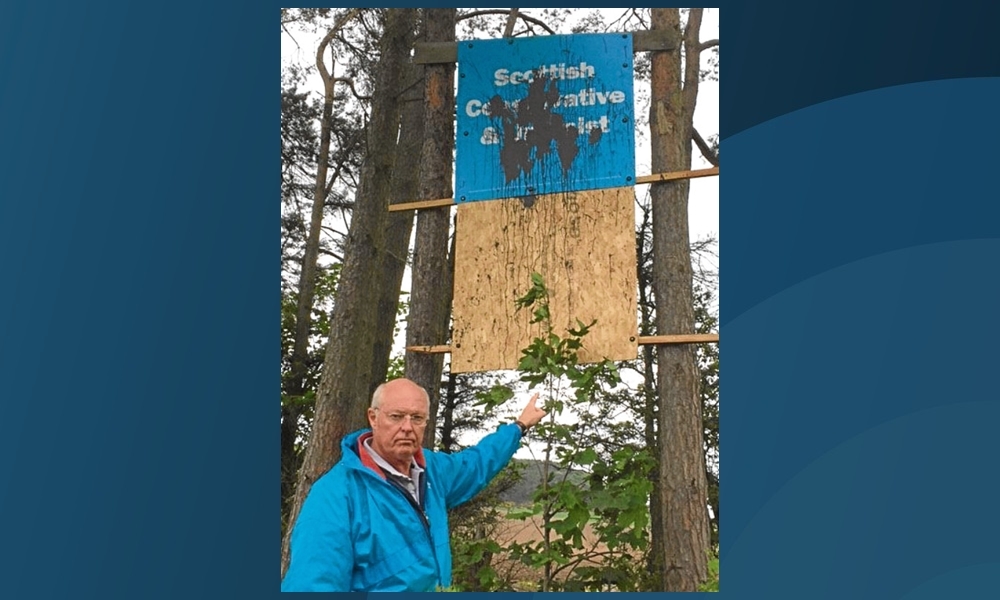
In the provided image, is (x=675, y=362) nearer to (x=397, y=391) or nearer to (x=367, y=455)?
(x=397, y=391)

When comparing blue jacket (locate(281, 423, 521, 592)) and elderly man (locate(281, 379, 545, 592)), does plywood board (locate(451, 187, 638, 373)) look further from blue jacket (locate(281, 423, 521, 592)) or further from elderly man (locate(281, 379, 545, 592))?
blue jacket (locate(281, 423, 521, 592))

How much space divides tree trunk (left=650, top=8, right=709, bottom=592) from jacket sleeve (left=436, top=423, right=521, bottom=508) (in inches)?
36.3

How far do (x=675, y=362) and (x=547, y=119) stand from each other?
4.42ft

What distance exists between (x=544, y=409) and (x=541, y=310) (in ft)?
1.60

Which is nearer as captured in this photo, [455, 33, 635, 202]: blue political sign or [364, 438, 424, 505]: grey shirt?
[364, 438, 424, 505]: grey shirt

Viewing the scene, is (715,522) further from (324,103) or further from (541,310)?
(324,103)

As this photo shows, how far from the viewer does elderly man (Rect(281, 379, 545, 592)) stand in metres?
3.81

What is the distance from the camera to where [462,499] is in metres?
4.44

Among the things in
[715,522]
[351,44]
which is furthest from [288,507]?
[351,44]

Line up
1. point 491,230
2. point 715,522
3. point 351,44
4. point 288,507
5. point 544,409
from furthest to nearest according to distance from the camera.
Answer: point 351,44 < point 288,507 < point 715,522 < point 491,230 < point 544,409

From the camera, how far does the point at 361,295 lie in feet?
22.6

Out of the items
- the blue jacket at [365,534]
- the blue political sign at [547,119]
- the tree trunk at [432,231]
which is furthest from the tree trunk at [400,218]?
the blue jacket at [365,534]

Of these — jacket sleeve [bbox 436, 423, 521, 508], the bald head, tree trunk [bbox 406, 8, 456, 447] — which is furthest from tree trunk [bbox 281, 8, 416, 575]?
the bald head

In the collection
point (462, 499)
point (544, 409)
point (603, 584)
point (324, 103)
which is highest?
point (324, 103)
